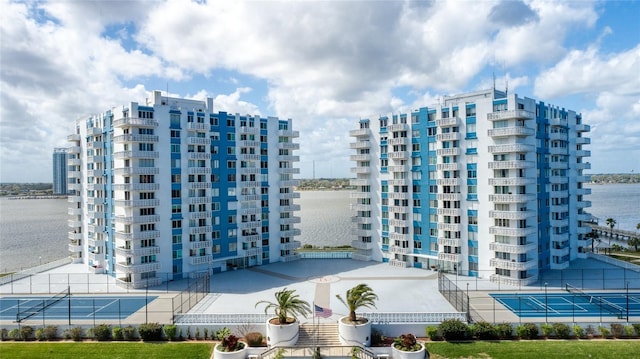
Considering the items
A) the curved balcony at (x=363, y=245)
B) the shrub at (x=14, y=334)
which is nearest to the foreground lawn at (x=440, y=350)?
the shrub at (x=14, y=334)

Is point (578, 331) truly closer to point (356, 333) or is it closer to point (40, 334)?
point (356, 333)

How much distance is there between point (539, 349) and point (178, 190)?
144 feet

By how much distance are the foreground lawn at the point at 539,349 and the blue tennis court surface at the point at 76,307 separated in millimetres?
29577

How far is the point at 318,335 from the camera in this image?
36.0 metres

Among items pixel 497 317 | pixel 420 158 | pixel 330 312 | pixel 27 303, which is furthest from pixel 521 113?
pixel 27 303

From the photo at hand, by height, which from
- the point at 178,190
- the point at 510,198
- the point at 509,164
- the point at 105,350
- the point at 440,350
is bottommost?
the point at 440,350

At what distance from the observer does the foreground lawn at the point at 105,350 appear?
34094 mm

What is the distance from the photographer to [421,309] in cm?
4100

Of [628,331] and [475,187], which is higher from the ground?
[475,187]

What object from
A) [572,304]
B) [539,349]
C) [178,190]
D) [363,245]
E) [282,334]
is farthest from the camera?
[363,245]

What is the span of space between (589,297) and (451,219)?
57.0ft

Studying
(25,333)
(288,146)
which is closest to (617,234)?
(288,146)

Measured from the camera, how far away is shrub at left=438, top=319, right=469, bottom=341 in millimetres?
35562

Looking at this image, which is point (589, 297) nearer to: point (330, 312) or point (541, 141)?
point (541, 141)
